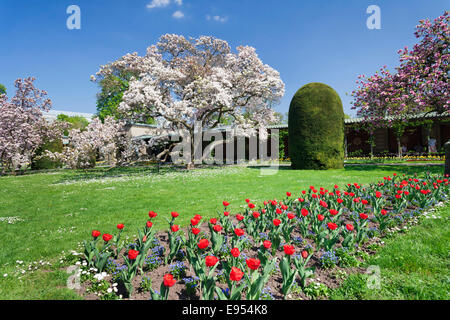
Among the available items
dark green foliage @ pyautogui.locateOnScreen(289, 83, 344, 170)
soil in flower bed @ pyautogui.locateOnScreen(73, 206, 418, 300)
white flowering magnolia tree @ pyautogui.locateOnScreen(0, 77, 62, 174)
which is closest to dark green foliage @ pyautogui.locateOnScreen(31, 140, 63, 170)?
white flowering magnolia tree @ pyautogui.locateOnScreen(0, 77, 62, 174)

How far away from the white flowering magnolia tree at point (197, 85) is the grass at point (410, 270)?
13.4 metres

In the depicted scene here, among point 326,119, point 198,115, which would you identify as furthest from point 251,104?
point 326,119

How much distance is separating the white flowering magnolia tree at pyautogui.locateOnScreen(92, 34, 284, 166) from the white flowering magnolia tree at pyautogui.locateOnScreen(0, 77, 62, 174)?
6135mm

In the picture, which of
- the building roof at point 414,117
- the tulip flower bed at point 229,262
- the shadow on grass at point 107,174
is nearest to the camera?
the tulip flower bed at point 229,262

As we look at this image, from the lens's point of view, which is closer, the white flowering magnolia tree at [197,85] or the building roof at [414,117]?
the building roof at [414,117]

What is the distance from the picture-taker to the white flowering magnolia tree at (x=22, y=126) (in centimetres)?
1840

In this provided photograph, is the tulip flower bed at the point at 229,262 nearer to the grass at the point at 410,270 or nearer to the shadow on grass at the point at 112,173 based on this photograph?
the grass at the point at 410,270

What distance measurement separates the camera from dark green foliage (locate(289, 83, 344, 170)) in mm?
14195

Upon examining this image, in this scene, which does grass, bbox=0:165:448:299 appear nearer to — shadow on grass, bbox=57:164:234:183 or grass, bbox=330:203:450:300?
grass, bbox=330:203:450:300

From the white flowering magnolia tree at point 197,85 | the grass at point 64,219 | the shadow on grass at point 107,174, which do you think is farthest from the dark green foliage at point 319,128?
the shadow on grass at point 107,174

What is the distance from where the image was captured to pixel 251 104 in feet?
66.0

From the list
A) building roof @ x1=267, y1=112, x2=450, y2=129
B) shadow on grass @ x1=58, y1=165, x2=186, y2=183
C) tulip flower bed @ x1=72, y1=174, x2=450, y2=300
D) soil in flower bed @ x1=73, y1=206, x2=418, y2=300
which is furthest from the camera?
building roof @ x1=267, y1=112, x2=450, y2=129

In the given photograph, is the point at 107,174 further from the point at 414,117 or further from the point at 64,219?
the point at 414,117
